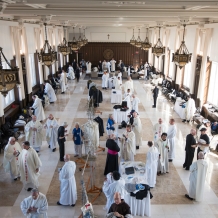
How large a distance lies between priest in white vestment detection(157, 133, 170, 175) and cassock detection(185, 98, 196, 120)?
5465 mm

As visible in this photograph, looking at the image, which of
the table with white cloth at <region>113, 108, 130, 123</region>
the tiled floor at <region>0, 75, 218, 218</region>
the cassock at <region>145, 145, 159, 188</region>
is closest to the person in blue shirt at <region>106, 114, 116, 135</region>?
the tiled floor at <region>0, 75, 218, 218</region>

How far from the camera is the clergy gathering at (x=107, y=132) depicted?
6785mm

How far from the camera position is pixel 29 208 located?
5.70 m

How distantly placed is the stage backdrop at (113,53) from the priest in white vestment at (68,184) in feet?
84.7

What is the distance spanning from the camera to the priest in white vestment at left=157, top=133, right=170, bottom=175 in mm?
8492

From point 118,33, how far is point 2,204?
1040 inches

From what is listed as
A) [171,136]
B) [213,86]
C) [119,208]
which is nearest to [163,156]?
[171,136]

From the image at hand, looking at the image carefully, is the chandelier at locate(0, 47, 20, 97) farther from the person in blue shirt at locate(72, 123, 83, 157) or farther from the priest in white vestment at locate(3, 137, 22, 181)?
the person in blue shirt at locate(72, 123, 83, 157)

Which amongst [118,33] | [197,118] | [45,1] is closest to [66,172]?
[45,1]

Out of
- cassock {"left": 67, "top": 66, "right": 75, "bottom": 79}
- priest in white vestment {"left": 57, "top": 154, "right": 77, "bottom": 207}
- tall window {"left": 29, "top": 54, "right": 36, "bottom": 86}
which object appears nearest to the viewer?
priest in white vestment {"left": 57, "top": 154, "right": 77, "bottom": 207}

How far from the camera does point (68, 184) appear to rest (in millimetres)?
7105

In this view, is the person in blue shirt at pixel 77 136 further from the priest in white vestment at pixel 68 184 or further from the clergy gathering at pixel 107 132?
the priest in white vestment at pixel 68 184

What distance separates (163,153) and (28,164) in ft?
14.3

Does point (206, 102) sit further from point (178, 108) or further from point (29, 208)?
point (29, 208)
